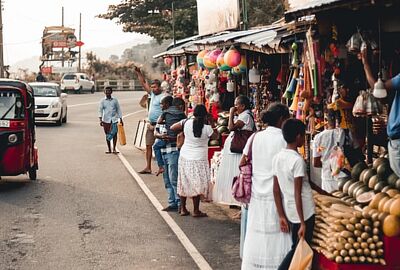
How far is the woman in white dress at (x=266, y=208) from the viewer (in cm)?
754

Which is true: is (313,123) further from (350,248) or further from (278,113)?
(350,248)

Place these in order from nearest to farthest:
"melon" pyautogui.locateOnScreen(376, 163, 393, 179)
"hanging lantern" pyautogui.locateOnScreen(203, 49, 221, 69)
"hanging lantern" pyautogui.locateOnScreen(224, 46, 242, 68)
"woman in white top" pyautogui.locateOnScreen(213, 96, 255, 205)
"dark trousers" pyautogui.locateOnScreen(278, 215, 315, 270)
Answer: "dark trousers" pyautogui.locateOnScreen(278, 215, 315, 270)
"melon" pyautogui.locateOnScreen(376, 163, 393, 179)
"woman in white top" pyautogui.locateOnScreen(213, 96, 255, 205)
"hanging lantern" pyautogui.locateOnScreen(224, 46, 242, 68)
"hanging lantern" pyautogui.locateOnScreen(203, 49, 221, 69)

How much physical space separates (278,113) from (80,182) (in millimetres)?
9090

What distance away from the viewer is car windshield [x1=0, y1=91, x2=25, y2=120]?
1513cm

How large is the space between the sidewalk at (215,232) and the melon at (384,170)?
2.17 m

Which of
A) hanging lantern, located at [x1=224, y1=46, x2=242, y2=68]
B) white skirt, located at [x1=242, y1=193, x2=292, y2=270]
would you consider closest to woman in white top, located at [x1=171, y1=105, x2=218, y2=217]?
hanging lantern, located at [x1=224, y1=46, x2=242, y2=68]

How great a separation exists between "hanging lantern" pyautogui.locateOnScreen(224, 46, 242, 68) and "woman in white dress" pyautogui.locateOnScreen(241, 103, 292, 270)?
6.67 m

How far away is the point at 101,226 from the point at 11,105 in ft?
14.9

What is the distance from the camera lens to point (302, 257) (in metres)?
7.20

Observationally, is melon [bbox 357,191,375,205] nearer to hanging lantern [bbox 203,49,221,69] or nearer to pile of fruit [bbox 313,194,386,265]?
pile of fruit [bbox 313,194,386,265]

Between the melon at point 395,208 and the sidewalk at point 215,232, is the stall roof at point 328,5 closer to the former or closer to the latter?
the melon at point 395,208

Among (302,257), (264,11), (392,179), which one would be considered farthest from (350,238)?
(264,11)

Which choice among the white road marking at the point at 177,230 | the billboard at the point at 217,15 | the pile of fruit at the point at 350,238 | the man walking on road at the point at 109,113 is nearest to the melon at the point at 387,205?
the pile of fruit at the point at 350,238

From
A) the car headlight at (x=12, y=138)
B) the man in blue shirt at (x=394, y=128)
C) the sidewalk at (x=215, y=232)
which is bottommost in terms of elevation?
the sidewalk at (x=215, y=232)
